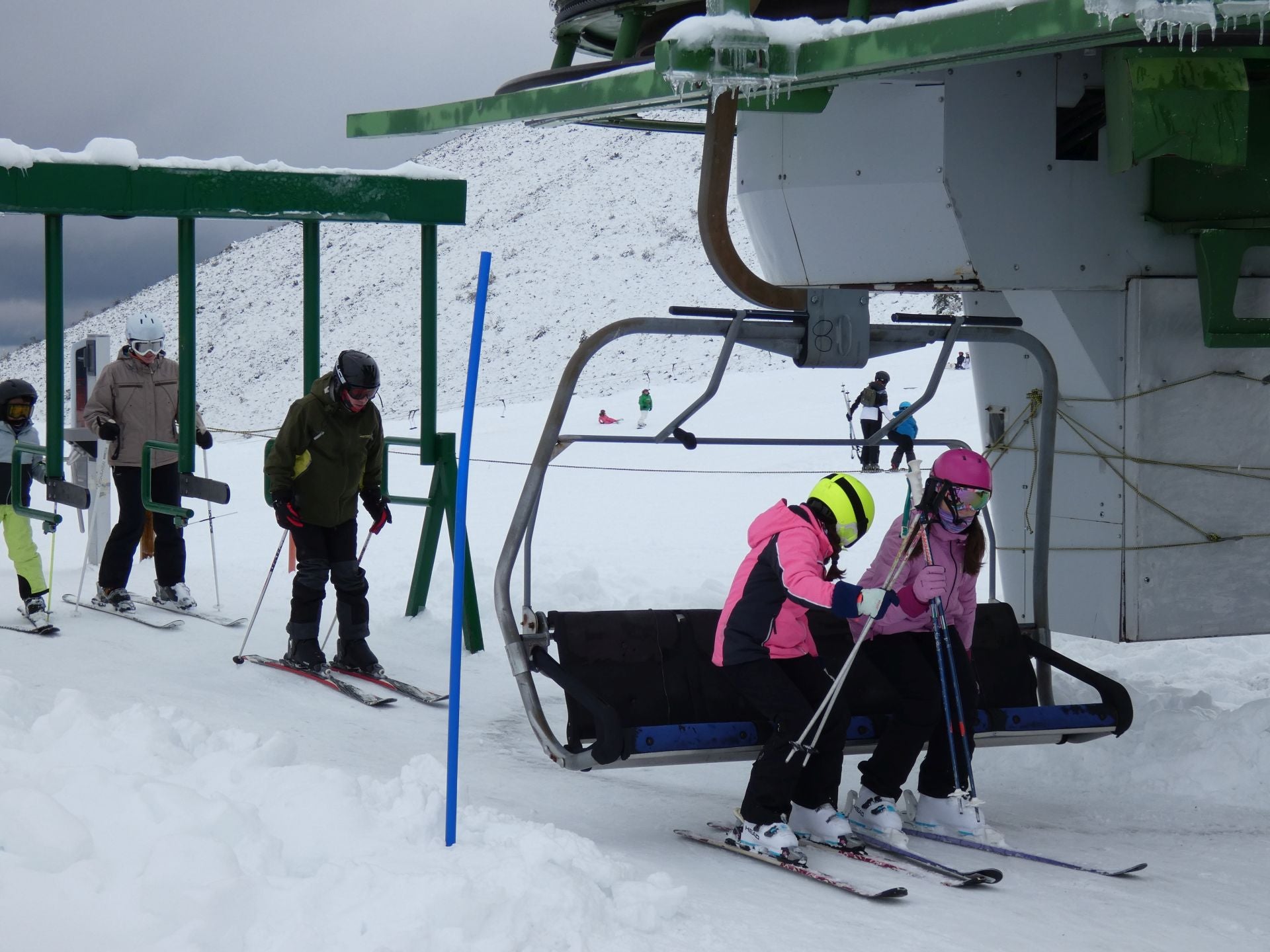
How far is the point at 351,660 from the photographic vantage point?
693 cm

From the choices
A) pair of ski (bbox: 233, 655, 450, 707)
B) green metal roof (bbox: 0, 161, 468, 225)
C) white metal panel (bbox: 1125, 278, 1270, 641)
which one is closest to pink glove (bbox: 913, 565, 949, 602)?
white metal panel (bbox: 1125, 278, 1270, 641)

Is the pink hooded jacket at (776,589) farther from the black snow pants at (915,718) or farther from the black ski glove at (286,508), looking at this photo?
the black ski glove at (286,508)

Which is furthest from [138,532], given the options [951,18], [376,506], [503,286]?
[503,286]

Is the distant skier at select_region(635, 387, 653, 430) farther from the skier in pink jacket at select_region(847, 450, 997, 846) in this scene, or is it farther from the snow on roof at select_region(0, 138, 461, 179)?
the skier in pink jacket at select_region(847, 450, 997, 846)

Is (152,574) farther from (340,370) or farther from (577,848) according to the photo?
(577,848)

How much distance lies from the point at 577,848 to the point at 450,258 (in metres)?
58.6

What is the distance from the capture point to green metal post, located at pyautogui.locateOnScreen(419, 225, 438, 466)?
768 centimetres

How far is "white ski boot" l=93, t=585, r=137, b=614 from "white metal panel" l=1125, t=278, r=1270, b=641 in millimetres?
5271

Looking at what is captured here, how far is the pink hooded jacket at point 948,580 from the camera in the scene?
5121mm

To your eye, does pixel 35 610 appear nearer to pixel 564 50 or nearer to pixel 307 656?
pixel 307 656

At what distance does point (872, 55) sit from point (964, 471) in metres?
1.64

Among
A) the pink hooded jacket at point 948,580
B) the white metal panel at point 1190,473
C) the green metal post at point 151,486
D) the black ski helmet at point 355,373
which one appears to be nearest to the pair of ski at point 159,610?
the green metal post at point 151,486

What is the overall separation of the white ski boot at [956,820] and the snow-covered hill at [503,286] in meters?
34.0

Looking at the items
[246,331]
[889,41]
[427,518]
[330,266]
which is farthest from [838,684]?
[330,266]
